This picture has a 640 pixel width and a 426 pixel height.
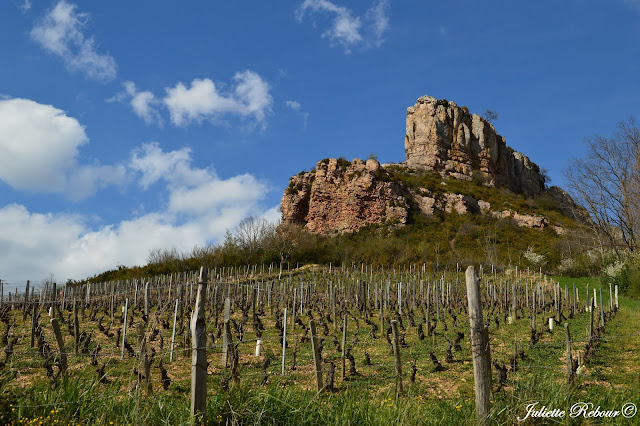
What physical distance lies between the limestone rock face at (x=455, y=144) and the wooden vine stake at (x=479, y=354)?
72221 mm

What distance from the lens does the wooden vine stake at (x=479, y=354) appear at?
472 cm

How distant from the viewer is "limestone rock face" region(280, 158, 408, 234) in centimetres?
5672

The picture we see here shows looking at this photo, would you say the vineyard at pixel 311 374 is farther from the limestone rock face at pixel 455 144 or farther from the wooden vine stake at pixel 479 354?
the limestone rock face at pixel 455 144

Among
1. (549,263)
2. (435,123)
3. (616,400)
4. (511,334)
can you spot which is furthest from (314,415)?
(435,123)

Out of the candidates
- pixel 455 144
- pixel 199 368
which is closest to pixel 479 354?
pixel 199 368

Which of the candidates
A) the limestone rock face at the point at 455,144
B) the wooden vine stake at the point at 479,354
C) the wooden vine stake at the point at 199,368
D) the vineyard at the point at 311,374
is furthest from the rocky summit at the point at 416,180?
the wooden vine stake at the point at 199,368

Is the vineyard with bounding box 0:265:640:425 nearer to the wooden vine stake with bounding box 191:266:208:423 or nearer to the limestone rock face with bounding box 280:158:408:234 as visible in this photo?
the wooden vine stake with bounding box 191:266:208:423

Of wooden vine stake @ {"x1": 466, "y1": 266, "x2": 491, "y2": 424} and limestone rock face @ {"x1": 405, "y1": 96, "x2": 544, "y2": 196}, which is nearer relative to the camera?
wooden vine stake @ {"x1": 466, "y1": 266, "x2": 491, "y2": 424}

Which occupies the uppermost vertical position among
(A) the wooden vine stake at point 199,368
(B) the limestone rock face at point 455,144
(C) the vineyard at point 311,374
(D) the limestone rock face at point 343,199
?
(B) the limestone rock face at point 455,144

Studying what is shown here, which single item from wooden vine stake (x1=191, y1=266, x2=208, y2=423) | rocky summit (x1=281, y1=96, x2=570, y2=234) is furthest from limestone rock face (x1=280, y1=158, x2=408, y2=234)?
wooden vine stake (x1=191, y1=266, x2=208, y2=423)

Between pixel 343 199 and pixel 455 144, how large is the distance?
30.7m

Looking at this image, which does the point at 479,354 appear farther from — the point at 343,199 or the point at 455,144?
the point at 455,144

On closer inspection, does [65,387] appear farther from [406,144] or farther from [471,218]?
[406,144]

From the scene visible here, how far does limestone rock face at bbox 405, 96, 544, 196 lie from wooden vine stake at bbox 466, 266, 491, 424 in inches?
2843
